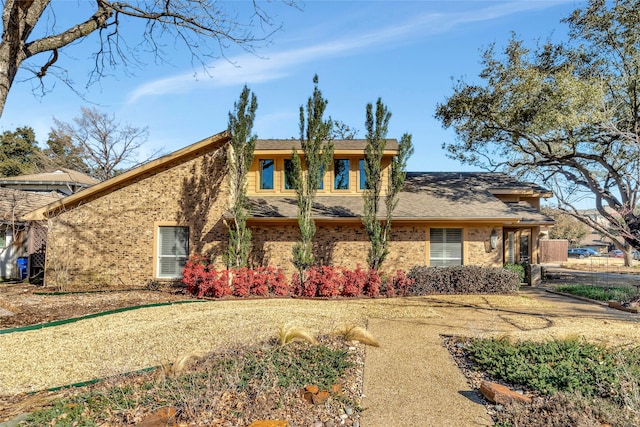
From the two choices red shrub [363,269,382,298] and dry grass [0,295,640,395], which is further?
red shrub [363,269,382,298]

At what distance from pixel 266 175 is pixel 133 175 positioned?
15.6ft

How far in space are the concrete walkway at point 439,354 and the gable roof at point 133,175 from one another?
8794 millimetres

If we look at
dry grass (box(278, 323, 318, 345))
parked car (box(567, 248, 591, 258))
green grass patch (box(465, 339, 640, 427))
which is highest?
dry grass (box(278, 323, 318, 345))

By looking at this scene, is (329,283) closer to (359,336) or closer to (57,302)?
(359,336)

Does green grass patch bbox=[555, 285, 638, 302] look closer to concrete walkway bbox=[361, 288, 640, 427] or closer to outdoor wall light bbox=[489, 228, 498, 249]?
concrete walkway bbox=[361, 288, 640, 427]

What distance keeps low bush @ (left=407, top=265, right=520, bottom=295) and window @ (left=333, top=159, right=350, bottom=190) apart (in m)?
4.52

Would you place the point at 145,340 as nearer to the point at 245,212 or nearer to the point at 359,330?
the point at 359,330

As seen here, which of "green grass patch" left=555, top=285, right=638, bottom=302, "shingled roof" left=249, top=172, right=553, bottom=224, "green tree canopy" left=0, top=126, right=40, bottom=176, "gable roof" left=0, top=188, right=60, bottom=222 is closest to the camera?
"green grass patch" left=555, top=285, right=638, bottom=302

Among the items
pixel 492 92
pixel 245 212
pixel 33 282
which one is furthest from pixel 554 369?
pixel 33 282

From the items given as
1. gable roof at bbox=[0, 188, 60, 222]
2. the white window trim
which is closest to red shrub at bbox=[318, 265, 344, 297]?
the white window trim

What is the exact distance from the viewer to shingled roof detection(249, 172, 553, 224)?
13.3 metres

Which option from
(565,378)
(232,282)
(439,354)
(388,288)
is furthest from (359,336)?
(232,282)

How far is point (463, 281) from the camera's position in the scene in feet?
41.3

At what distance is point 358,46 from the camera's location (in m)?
10.9
